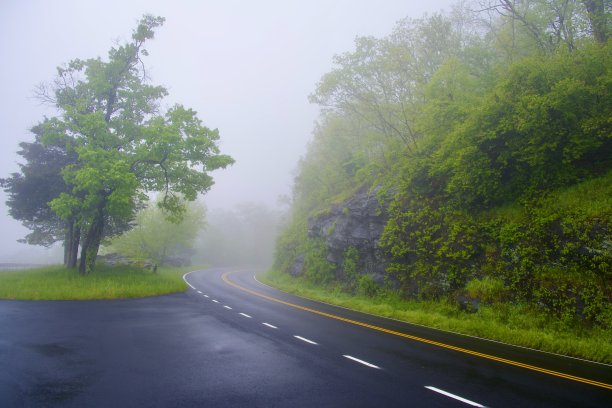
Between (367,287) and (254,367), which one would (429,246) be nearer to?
(367,287)

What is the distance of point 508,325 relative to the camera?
11.4 meters

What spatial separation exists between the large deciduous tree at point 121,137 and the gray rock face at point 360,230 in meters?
8.31

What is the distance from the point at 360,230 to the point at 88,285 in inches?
603

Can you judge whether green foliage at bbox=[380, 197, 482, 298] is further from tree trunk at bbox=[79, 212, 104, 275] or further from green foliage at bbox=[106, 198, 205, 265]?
green foliage at bbox=[106, 198, 205, 265]

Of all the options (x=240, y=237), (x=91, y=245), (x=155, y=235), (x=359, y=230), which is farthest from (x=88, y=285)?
(x=240, y=237)

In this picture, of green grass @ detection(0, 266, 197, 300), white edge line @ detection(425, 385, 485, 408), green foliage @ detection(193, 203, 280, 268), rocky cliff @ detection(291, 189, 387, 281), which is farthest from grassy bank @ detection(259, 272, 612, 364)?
green foliage @ detection(193, 203, 280, 268)

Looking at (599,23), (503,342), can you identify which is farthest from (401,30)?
(503,342)

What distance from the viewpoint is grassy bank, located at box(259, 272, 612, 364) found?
368 inches

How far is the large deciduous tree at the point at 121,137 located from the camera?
18094 millimetres

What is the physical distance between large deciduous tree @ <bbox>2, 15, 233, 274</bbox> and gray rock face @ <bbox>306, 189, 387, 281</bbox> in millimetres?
8314

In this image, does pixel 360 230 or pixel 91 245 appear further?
pixel 91 245

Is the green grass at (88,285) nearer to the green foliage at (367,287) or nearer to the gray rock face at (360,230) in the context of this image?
the gray rock face at (360,230)

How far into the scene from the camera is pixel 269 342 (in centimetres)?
936

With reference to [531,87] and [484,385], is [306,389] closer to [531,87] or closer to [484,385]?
[484,385]
